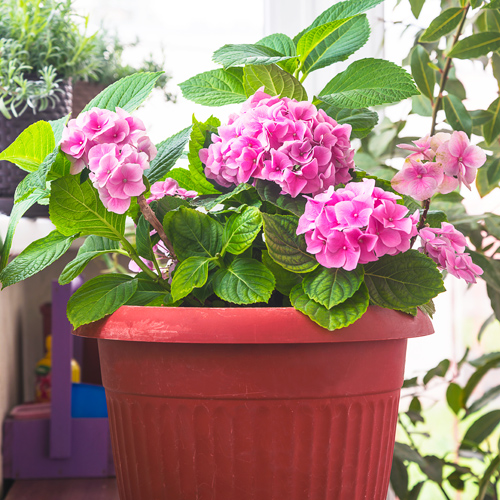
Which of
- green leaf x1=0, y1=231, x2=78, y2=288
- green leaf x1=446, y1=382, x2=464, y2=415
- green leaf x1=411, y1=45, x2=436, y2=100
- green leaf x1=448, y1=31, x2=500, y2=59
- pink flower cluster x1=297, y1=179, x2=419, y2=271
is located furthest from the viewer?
green leaf x1=446, y1=382, x2=464, y2=415

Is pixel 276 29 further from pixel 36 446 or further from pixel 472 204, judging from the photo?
pixel 36 446

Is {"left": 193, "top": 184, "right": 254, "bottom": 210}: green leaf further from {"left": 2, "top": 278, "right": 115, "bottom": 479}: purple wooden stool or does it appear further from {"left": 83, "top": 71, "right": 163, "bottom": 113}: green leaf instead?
{"left": 2, "top": 278, "right": 115, "bottom": 479}: purple wooden stool

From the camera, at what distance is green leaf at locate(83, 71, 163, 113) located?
2.10ft

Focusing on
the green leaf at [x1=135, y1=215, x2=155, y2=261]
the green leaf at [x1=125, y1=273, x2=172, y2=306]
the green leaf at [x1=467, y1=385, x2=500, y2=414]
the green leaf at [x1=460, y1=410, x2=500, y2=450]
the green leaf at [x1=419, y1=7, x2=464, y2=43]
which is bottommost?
the green leaf at [x1=460, y1=410, x2=500, y2=450]

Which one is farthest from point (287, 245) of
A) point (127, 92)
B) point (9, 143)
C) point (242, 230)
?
point (9, 143)

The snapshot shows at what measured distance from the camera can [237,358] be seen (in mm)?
573

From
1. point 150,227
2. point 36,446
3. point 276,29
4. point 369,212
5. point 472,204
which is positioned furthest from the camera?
point 472,204

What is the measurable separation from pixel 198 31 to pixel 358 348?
1.25 meters

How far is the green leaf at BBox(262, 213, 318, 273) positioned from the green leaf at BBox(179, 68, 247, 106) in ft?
0.68

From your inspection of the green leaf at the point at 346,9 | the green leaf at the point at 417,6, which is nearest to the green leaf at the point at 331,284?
the green leaf at the point at 346,9

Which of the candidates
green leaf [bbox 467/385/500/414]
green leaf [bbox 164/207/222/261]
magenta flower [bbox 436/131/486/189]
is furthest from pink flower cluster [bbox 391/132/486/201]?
green leaf [bbox 467/385/500/414]

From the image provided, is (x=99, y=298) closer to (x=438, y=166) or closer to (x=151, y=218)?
(x=151, y=218)

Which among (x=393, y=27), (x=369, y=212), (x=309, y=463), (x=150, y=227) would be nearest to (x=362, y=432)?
(x=309, y=463)

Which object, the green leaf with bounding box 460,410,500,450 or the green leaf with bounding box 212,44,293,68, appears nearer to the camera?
the green leaf with bounding box 212,44,293,68
